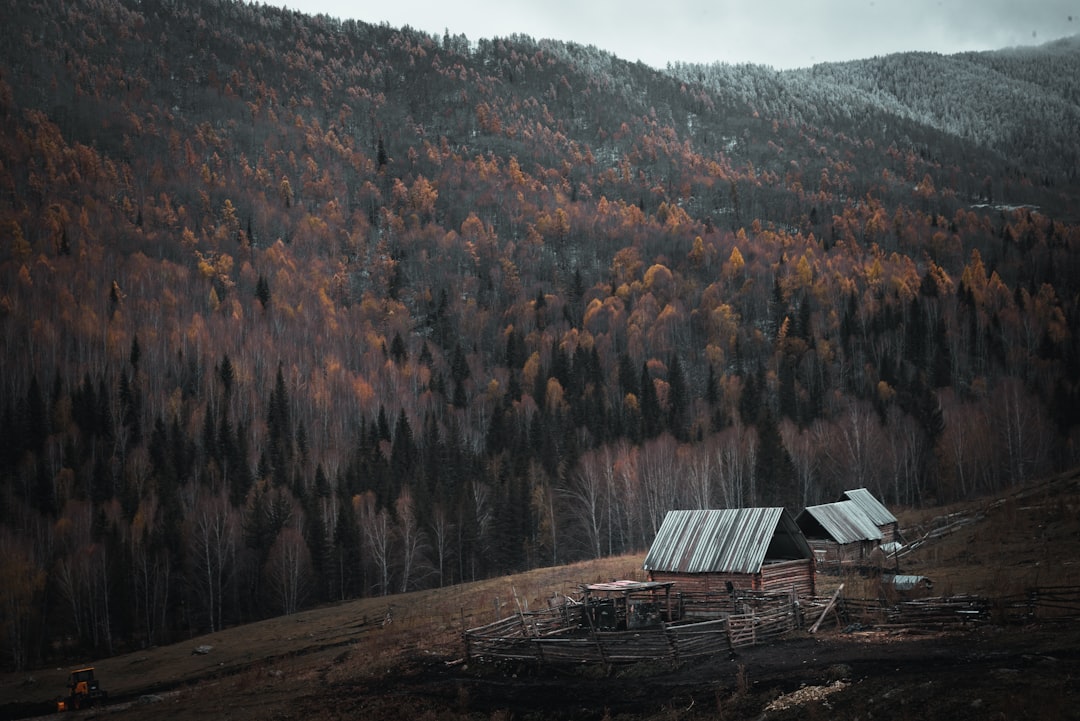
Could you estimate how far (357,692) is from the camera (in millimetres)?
35688

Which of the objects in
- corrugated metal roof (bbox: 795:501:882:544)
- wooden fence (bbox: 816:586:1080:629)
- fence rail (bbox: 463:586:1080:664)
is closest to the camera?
wooden fence (bbox: 816:586:1080:629)

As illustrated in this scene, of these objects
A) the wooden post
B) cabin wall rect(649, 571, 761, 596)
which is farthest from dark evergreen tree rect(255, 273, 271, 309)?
the wooden post

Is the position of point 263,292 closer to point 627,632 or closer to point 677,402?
point 677,402

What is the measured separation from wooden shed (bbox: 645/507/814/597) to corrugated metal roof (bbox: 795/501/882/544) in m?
11.6

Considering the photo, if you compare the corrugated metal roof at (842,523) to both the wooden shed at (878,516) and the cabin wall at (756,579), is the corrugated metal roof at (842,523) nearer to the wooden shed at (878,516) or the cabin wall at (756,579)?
the wooden shed at (878,516)

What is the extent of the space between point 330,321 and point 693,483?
354 ft

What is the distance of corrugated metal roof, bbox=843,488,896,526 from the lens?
62938 mm

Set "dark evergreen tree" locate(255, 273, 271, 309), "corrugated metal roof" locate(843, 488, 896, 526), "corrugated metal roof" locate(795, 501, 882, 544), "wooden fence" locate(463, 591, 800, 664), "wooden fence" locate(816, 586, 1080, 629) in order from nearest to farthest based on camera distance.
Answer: "wooden fence" locate(816, 586, 1080, 629), "wooden fence" locate(463, 591, 800, 664), "corrugated metal roof" locate(795, 501, 882, 544), "corrugated metal roof" locate(843, 488, 896, 526), "dark evergreen tree" locate(255, 273, 271, 309)

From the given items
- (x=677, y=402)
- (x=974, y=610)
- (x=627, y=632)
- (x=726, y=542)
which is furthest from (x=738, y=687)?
(x=677, y=402)

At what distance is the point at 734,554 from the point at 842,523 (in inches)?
717

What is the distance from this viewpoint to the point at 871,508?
6419 cm

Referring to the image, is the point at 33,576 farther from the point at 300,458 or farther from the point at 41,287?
the point at 41,287

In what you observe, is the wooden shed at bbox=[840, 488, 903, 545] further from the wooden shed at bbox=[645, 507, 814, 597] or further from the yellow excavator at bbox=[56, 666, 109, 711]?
the yellow excavator at bbox=[56, 666, 109, 711]

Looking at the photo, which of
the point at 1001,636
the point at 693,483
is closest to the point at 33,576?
the point at 693,483
